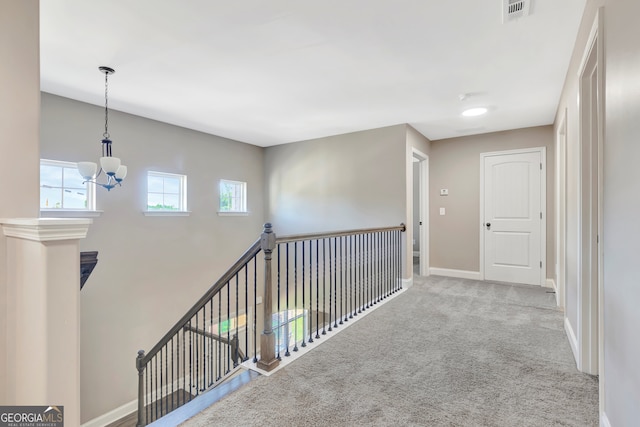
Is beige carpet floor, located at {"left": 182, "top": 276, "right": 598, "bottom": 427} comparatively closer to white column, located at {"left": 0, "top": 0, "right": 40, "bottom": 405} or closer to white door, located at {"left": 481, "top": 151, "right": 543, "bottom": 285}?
white column, located at {"left": 0, "top": 0, "right": 40, "bottom": 405}

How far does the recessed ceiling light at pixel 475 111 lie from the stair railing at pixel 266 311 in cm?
166

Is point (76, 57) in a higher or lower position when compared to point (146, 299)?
higher

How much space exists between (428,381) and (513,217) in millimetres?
3593

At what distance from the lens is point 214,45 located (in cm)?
235

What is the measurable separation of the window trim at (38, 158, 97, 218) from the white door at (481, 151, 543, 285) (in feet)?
17.9

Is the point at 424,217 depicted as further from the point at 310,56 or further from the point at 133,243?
the point at 133,243

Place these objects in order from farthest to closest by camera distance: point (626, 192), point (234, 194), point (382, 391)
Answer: point (234, 194), point (382, 391), point (626, 192)

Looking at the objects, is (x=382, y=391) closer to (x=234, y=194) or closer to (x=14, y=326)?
(x=14, y=326)

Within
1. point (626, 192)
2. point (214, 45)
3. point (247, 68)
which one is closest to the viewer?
point (626, 192)

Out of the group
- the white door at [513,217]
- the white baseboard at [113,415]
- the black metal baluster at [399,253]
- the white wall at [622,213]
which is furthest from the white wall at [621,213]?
the white baseboard at [113,415]

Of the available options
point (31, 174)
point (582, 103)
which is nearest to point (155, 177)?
point (31, 174)

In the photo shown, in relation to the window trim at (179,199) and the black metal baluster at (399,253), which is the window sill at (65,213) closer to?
the window trim at (179,199)

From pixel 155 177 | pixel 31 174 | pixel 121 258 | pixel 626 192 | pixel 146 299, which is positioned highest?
pixel 155 177

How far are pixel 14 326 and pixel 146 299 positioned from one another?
296 centimetres
